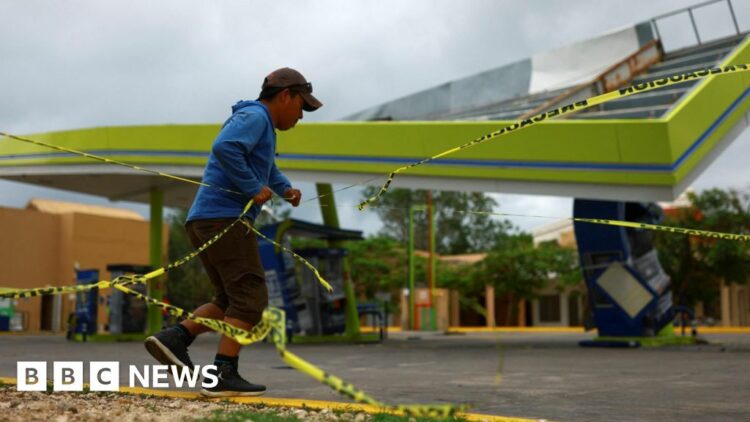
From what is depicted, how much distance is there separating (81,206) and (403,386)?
115 ft

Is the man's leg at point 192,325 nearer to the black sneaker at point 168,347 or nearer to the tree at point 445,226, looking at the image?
the black sneaker at point 168,347

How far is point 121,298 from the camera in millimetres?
19625

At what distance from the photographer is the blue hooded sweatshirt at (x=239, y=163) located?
14.0 ft

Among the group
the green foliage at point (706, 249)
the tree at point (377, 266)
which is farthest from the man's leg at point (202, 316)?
the tree at point (377, 266)

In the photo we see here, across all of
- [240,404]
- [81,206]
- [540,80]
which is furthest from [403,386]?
[81,206]

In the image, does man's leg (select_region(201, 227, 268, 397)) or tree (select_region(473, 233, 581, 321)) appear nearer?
man's leg (select_region(201, 227, 268, 397))

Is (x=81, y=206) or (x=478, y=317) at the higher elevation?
(x=81, y=206)

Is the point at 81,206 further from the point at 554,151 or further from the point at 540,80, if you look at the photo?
the point at 554,151

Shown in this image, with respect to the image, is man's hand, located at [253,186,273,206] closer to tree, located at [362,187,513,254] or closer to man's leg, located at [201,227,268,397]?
man's leg, located at [201,227,268,397]

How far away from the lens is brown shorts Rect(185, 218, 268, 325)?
4.25 metres

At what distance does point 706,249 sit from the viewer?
30891mm

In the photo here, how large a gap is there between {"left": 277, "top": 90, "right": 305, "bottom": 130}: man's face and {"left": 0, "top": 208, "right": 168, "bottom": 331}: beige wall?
29056mm

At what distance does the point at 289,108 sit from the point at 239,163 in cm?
52

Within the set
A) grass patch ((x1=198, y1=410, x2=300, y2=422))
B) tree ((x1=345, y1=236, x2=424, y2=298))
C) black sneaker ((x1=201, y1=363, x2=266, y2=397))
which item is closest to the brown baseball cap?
black sneaker ((x1=201, y1=363, x2=266, y2=397))
